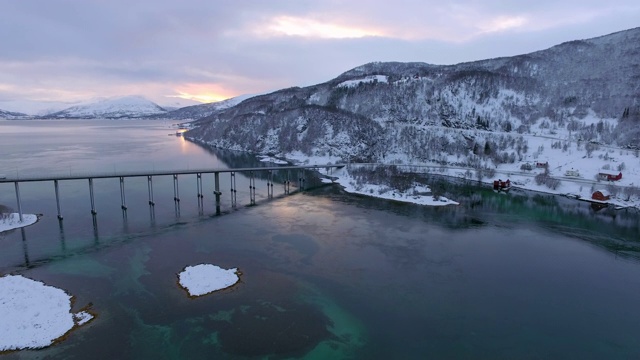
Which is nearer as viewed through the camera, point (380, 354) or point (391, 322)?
point (380, 354)

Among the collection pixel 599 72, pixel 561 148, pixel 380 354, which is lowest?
pixel 380 354

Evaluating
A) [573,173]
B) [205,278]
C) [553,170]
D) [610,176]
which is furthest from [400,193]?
[553,170]

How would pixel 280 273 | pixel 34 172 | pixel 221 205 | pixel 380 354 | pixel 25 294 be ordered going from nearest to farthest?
pixel 380 354
pixel 25 294
pixel 280 273
pixel 221 205
pixel 34 172

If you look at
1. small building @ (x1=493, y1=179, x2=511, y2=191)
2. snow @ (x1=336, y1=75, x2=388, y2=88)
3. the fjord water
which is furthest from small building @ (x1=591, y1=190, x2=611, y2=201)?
snow @ (x1=336, y1=75, x2=388, y2=88)

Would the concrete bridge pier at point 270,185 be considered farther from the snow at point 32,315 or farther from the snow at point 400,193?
the snow at point 32,315

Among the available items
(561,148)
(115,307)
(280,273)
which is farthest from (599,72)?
(115,307)

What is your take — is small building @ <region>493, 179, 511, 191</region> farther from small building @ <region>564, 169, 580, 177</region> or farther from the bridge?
the bridge

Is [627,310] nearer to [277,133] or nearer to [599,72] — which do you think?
[277,133]

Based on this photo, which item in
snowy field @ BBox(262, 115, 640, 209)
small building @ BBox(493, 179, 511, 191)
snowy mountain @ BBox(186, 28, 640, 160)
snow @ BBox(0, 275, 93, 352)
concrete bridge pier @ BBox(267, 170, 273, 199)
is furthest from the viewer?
snowy mountain @ BBox(186, 28, 640, 160)
